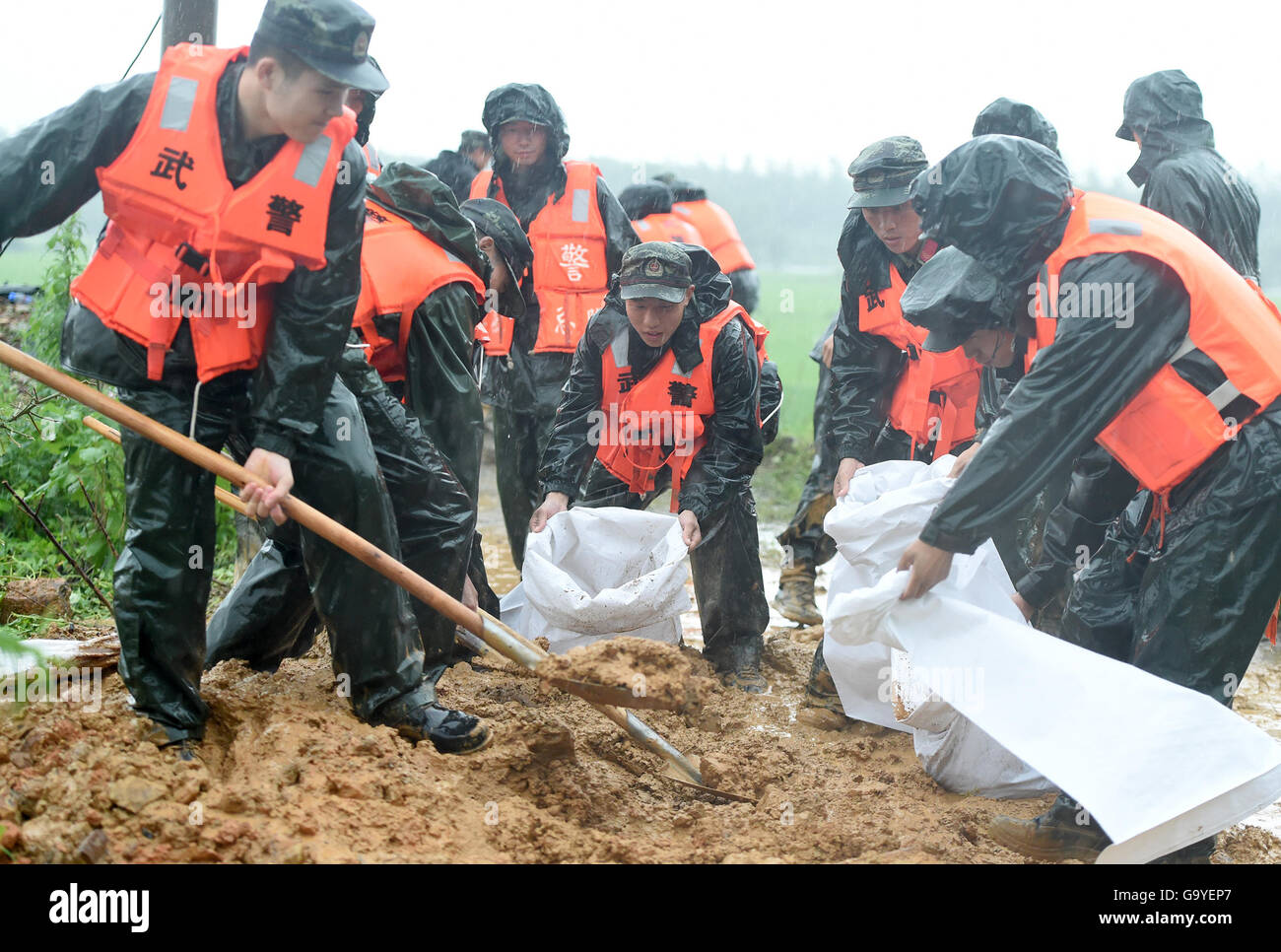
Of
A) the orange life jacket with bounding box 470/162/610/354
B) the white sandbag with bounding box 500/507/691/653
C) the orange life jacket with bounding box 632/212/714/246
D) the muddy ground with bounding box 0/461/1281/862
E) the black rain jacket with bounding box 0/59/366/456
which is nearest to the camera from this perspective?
the muddy ground with bounding box 0/461/1281/862

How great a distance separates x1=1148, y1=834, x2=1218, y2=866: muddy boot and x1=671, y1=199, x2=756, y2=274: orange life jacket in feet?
18.9

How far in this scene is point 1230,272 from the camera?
306 cm

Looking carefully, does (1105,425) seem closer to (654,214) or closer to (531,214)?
(531,214)

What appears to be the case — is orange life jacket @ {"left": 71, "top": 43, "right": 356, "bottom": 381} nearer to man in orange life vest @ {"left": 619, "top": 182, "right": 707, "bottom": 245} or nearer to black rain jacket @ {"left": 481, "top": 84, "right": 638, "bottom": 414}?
black rain jacket @ {"left": 481, "top": 84, "right": 638, "bottom": 414}

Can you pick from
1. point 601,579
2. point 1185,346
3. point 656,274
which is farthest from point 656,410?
point 1185,346

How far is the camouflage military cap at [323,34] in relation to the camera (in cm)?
268

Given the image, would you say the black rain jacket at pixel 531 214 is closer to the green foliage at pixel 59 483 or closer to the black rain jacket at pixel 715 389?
the black rain jacket at pixel 715 389

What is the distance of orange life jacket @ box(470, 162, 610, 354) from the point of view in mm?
5734

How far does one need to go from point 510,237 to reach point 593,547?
133 cm

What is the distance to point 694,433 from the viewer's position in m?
4.75

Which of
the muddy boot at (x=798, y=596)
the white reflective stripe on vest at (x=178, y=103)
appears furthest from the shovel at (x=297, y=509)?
the muddy boot at (x=798, y=596)

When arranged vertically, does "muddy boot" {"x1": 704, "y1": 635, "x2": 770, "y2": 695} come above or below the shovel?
below

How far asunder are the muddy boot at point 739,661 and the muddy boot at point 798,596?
0.91 m

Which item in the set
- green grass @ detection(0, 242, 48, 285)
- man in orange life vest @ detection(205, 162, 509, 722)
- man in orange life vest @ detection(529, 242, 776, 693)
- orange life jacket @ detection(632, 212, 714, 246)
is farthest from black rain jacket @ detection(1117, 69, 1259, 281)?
green grass @ detection(0, 242, 48, 285)
